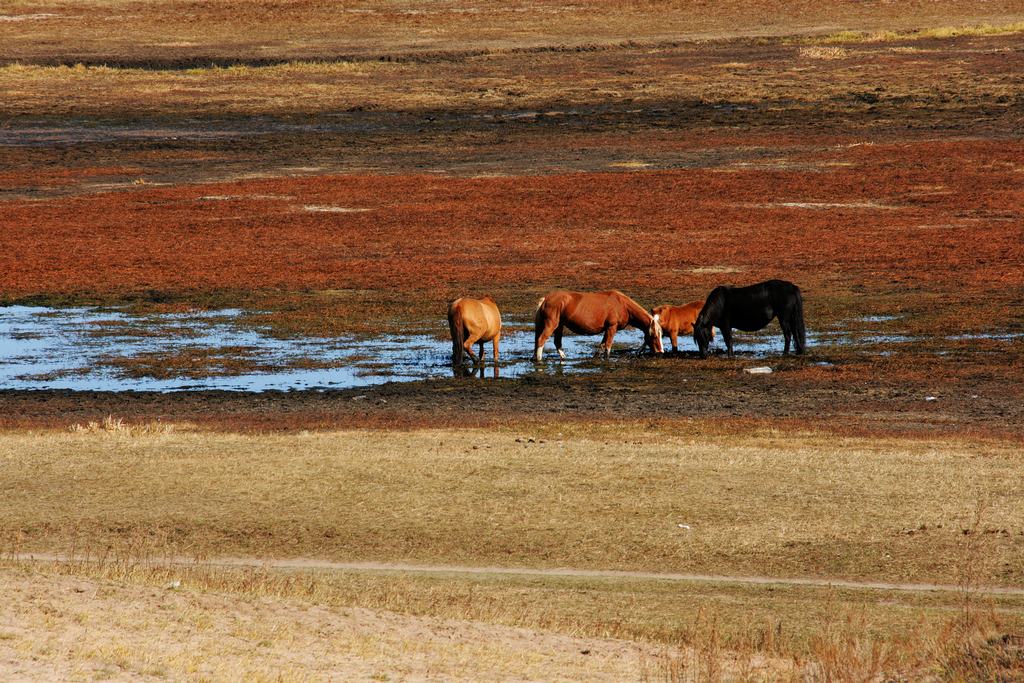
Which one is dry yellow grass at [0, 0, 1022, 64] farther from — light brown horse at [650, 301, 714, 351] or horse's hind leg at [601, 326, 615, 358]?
horse's hind leg at [601, 326, 615, 358]

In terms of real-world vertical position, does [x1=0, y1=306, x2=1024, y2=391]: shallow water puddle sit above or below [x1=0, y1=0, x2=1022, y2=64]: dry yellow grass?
below

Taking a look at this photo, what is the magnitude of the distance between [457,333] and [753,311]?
17.8ft

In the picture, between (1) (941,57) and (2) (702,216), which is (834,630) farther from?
(1) (941,57)

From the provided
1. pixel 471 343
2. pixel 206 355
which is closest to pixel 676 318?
pixel 471 343

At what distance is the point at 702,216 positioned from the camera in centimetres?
4516

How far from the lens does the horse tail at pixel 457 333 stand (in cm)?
2653

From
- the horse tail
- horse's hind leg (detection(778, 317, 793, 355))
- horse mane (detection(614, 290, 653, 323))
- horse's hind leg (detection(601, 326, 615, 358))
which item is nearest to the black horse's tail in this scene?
horse's hind leg (detection(778, 317, 793, 355))

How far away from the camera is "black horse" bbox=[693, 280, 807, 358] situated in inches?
1062

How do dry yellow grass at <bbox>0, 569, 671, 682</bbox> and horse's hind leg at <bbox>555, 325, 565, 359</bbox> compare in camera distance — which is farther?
horse's hind leg at <bbox>555, 325, 565, 359</bbox>

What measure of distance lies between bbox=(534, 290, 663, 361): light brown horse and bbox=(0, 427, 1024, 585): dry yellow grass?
9.02 meters

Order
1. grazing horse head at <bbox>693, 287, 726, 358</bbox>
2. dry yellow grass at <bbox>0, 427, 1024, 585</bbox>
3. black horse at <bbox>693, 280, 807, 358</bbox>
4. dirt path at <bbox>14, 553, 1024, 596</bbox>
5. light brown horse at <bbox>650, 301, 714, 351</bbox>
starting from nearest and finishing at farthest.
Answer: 1. dirt path at <bbox>14, 553, 1024, 596</bbox>
2. dry yellow grass at <bbox>0, 427, 1024, 585</bbox>
3. black horse at <bbox>693, 280, 807, 358</bbox>
4. grazing horse head at <bbox>693, 287, 726, 358</bbox>
5. light brown horse at <bbox>650, 301, 714, 351</bbox>

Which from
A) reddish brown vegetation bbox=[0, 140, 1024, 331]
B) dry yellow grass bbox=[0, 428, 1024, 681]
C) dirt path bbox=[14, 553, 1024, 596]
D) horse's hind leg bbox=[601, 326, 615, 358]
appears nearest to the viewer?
dry yellow grass bbox=[0, 428, 1024, 681]

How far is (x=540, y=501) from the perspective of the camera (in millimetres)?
15734

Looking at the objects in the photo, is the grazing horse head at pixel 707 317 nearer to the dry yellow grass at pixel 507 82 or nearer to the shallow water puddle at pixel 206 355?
the shallow water puddle at pixel 206 355
